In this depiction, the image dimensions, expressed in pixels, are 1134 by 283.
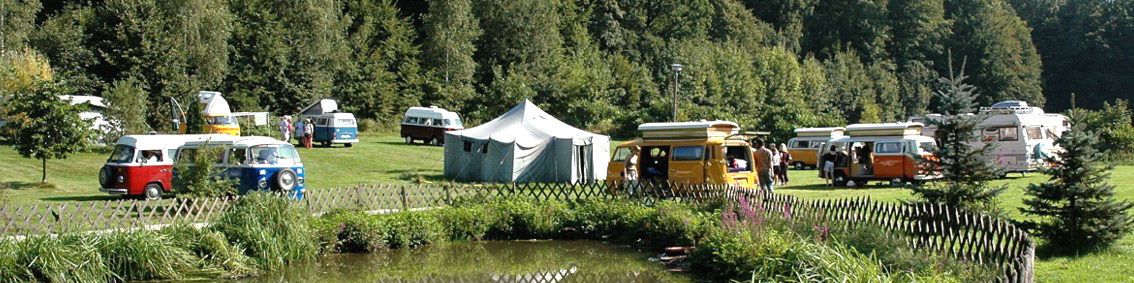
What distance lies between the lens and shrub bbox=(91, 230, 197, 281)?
13.5 metres

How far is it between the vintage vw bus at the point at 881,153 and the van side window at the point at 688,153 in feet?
22.3

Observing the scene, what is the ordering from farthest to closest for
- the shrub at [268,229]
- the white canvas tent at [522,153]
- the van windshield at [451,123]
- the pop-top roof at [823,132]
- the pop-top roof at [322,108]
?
the pop-top roof at [322,108] → the van windshield at [451,123] → the pop-top roof at [823,132] → the white canvas tent at [522,153] → the shrub at [268,229]

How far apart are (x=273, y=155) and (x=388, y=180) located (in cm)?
720

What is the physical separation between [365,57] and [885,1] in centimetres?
4822

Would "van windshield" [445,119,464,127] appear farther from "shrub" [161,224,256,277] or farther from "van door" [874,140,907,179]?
"shrub" [161,224,256,277]

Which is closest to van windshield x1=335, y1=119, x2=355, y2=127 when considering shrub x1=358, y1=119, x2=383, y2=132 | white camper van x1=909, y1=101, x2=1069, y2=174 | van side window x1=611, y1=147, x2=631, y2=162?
shrub x1=358, y1=119, x2=383, y2=132

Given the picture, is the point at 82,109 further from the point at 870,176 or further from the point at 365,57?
the point at 365,57

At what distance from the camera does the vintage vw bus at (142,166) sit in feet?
75.5

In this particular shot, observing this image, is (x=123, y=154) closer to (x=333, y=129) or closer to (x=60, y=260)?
(x=60, y=260)

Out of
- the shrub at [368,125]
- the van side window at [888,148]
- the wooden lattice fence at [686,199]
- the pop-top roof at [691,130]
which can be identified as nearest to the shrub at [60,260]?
the wooden lattice fence at [686,199]

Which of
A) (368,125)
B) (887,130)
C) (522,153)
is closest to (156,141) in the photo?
(522,153)

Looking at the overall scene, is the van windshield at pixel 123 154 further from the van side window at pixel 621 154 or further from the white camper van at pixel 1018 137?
the white camper van at pixel 1018 137

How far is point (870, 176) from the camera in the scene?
26.9 metres

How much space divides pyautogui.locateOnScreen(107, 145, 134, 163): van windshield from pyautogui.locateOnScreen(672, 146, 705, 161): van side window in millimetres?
12170
